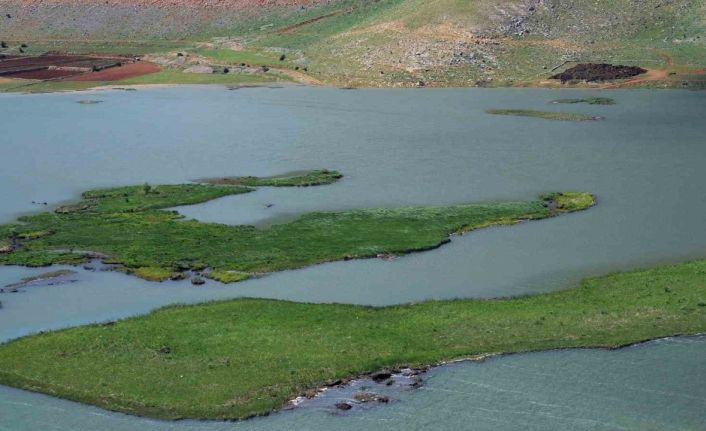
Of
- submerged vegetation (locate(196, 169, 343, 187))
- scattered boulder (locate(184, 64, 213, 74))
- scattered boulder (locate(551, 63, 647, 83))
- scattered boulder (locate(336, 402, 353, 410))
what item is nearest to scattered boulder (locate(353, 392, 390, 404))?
scattered boulder (locate(336, 402, 353, 410))

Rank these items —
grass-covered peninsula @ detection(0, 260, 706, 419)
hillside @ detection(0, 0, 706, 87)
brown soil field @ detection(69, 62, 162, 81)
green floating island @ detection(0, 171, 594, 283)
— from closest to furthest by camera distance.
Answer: grass-covered peninsula @ detection(0, 260, 706, 419) < green floating island @ detection(0, 171, 594, 283) < hillside @ detection(0, 0, 706, 87) < brown soil field @ detection(69, 62, 162, 81)

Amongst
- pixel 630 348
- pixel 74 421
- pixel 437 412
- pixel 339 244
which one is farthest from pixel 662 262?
pixel 74 421

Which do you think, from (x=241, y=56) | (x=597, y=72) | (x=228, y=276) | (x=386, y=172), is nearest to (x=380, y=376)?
(x=228, y=276)

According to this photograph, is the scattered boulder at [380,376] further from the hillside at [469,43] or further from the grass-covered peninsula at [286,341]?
the hillside at [469,43]

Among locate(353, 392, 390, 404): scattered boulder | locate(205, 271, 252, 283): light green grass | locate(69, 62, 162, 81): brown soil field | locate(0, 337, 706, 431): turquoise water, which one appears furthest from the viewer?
locate(69, 62, 162, 81): brown soil field

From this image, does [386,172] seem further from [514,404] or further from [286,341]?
[514,404]

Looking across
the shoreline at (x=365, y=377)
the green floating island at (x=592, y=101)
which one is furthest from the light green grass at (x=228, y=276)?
the green floating island at (x=592, y=101)

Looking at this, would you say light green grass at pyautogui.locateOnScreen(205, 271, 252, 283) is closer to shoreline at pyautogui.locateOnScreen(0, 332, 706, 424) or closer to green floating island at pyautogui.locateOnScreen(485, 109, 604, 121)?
shoreline at pyautogui.locateOnScreen(0, 332, 706, 424)
